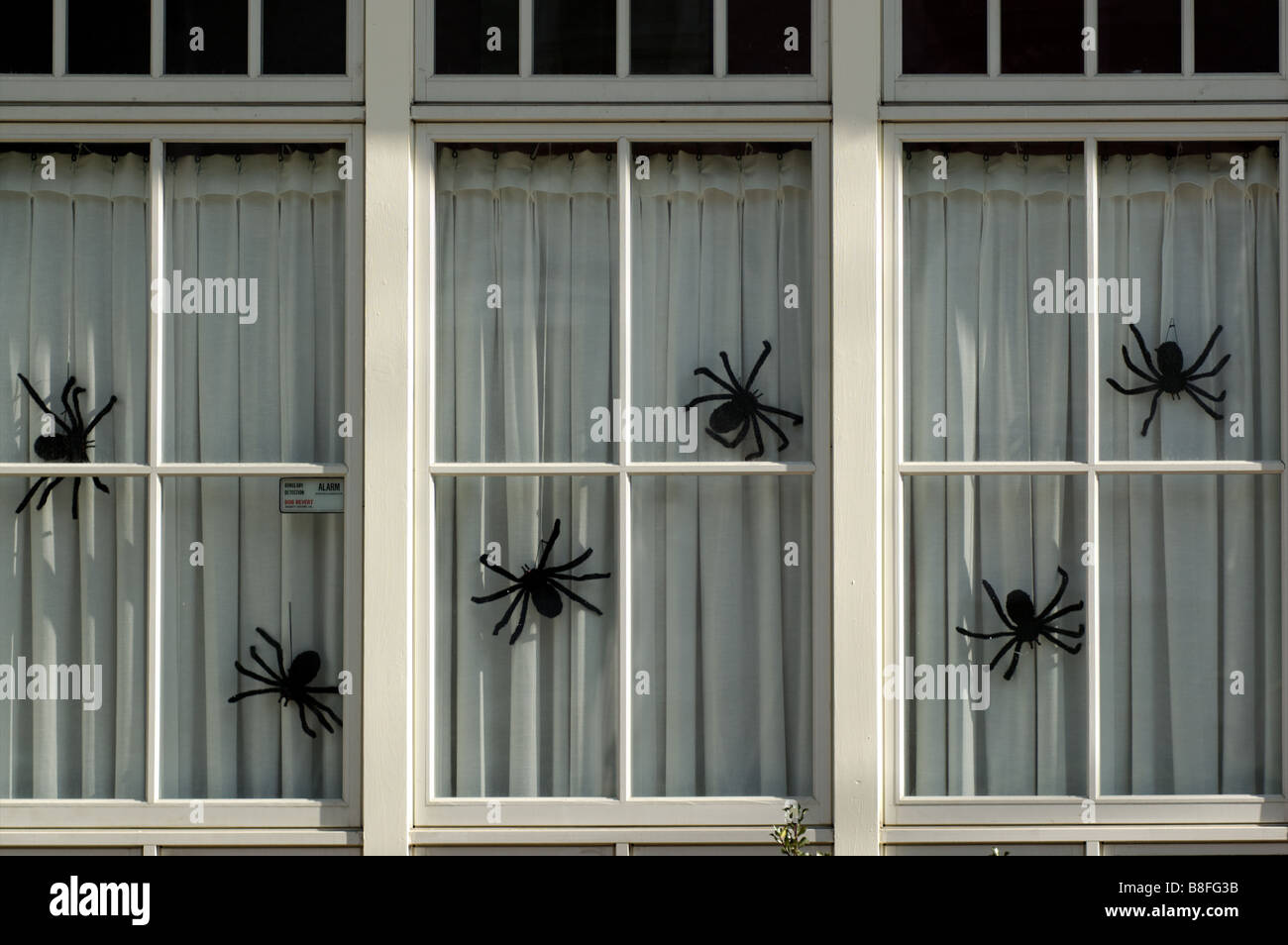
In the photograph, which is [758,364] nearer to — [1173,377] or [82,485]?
[1173,377]

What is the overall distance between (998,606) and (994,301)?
3.07ft

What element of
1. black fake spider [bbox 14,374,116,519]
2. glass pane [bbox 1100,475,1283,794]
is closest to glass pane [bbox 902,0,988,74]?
glass pane [bbox 1100,475,1283,794]

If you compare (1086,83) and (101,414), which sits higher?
(1086,83)

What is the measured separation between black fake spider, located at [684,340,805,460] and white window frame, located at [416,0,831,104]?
79 cm

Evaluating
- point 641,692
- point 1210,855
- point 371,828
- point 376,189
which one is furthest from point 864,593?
point 376,189

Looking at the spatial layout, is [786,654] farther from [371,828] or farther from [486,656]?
Result: [371,828]

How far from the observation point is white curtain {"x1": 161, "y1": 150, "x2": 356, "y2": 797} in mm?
4098

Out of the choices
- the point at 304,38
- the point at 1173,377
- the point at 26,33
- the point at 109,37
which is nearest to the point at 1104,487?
the point at 1173,377

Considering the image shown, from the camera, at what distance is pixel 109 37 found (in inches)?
162

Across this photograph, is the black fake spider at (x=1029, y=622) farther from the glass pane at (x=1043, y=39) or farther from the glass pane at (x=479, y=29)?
the glass pane at (x=479, y=29)

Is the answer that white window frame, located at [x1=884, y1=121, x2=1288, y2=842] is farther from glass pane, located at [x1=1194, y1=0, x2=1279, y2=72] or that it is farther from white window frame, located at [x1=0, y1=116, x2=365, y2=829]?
white window frame, located at [x1=0, y1=116, x2=365, y2=829]

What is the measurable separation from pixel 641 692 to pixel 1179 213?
7.25 ft

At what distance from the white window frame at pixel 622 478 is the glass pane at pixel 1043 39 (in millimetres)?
632
